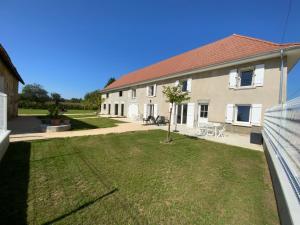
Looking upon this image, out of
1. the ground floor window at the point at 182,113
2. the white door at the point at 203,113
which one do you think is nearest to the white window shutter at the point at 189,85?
the ground floor window at the point at 182,113

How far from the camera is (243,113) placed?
33.0 ft

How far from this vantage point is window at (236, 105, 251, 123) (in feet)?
32.3

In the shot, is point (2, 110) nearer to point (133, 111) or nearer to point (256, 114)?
point (256, 114)

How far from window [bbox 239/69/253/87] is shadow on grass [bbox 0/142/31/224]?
11298mm

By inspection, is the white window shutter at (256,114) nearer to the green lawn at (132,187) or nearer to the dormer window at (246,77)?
the dormer window at (246,77)

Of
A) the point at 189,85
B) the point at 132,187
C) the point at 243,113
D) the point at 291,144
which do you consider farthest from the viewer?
the point at 189,85

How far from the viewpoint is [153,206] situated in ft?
9.32

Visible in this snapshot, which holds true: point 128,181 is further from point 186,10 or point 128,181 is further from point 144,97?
point 144,97

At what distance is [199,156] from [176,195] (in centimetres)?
273

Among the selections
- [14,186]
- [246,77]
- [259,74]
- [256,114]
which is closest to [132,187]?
[14,186]

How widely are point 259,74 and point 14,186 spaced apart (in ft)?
37.2

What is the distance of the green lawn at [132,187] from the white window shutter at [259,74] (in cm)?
513

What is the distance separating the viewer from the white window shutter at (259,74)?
359 inches

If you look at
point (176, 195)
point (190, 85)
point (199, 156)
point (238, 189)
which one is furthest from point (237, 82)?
point (176, 195)
